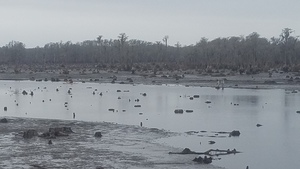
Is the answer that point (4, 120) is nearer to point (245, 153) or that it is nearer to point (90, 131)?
point (90, 131)

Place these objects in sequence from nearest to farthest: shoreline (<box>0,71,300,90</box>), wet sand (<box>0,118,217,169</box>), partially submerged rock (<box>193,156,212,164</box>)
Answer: wet sand (<box>0,118,217,169</box>) → partially submerged rock (<box>193,156,212,164</box>) → shoreline (<box>0,71,300,90</box>)

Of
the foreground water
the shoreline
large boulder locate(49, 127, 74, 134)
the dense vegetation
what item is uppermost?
the dense vegetation

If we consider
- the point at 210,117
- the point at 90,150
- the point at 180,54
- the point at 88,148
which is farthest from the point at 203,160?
A: the point at 180,54

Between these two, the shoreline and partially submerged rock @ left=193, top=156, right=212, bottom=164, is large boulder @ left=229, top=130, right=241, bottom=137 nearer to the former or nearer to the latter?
partially submerged rock @ left=193, top=156, right=212, bottom=164

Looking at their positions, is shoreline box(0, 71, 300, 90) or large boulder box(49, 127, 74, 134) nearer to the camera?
large boulder box(49, 127, 74, 134)

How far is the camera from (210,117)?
26609 mm

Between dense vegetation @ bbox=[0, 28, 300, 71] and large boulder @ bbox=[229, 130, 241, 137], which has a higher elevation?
dense vegetation @ bbox=[0, 28, 300, 71]

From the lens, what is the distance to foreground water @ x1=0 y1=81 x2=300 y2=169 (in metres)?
17.1

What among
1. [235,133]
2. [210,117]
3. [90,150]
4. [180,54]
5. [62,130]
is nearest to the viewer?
[90,150]

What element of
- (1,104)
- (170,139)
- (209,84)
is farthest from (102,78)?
(170,139)

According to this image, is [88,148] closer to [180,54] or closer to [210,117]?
[210,117]

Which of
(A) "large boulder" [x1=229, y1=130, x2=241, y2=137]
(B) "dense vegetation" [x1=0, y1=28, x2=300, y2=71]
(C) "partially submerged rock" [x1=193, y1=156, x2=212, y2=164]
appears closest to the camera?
(C) "partially submerged rock" [x1=193, y1=156, x2=212, y2=164]

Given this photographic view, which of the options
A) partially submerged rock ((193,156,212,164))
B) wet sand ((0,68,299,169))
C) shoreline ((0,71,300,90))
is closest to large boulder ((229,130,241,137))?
wet sand ((0,68,299,169))

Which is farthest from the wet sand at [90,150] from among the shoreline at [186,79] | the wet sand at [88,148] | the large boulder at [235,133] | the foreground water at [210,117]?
the shoreline at [186,79]
